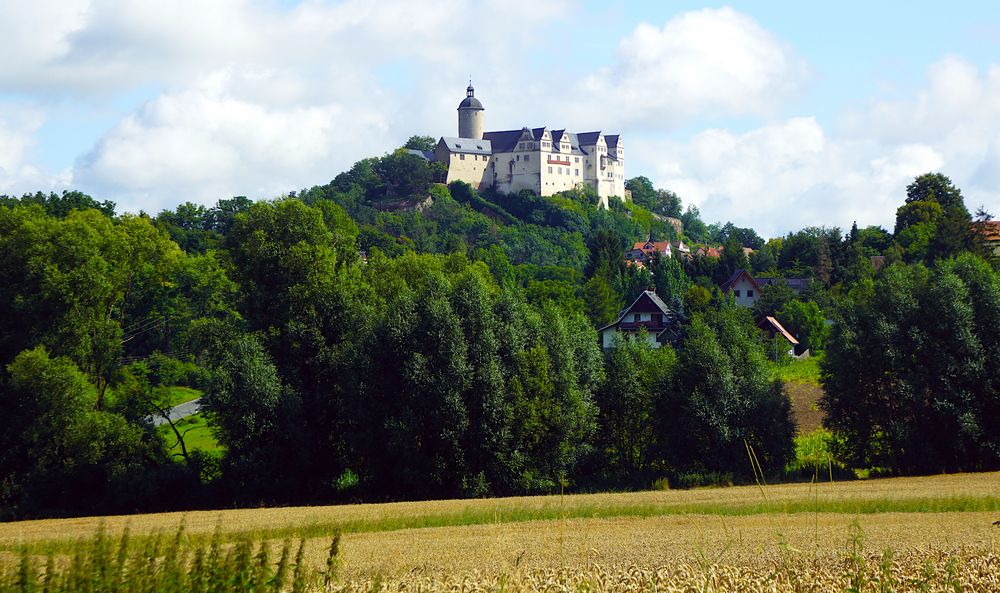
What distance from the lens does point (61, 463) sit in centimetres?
3841

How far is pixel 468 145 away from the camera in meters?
171

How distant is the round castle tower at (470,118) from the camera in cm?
18254

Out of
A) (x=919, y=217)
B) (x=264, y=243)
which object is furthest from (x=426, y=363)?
(x=919, y=217)

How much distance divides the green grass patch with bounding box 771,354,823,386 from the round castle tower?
112 metres

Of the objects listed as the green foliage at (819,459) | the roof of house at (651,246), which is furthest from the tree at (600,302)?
the green foliage at (819,459)

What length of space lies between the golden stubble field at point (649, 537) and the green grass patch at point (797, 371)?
Result: 2874 cm

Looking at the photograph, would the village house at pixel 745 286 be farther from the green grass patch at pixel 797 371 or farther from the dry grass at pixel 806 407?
the dry grass at pixel 806 407

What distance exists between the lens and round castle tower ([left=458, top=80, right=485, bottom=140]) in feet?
599

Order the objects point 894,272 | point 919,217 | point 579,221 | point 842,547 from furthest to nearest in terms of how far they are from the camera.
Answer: point 579,221 < point 919,217 < point 894,272 < point 842,547

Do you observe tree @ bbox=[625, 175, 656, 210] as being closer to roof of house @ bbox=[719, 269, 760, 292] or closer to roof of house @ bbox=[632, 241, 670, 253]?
roof of house @ bbox=[632, 241, 670, 253]

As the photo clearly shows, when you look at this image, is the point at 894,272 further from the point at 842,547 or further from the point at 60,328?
the point at 60,328

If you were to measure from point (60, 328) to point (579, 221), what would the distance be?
4767 inches

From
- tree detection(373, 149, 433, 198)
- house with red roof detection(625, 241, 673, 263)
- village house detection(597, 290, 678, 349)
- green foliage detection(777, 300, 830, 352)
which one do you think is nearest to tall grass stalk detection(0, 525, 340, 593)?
green foliage detection(777, 300, 830, 352)

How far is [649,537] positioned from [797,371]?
166 feet
